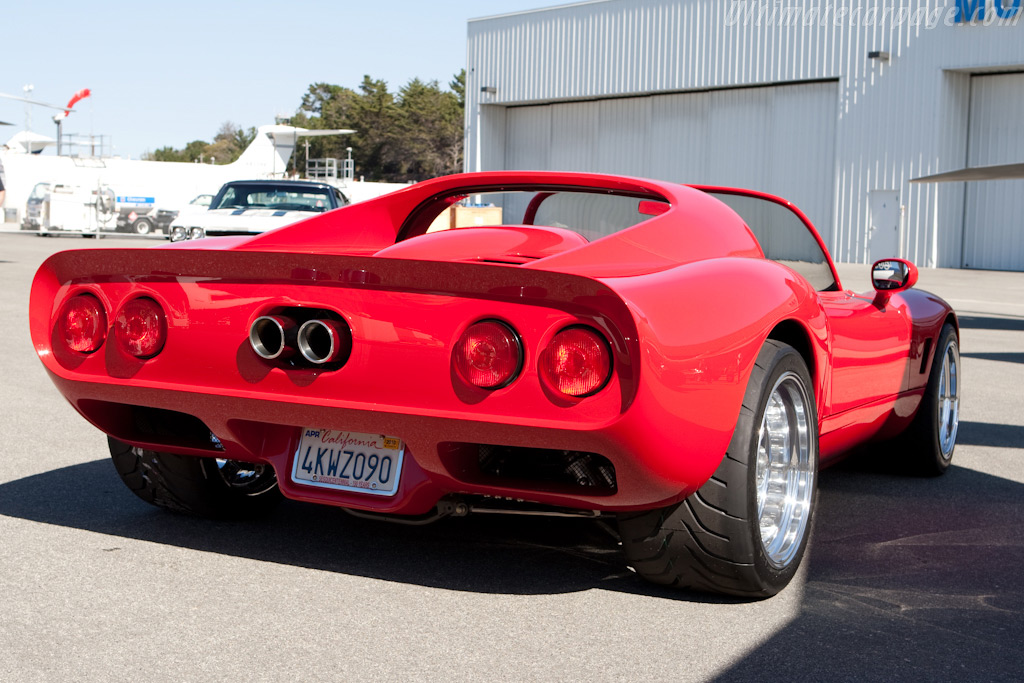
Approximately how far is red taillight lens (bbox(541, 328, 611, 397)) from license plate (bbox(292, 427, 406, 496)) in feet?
1.81

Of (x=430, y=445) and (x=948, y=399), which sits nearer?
(x=430, y=445)

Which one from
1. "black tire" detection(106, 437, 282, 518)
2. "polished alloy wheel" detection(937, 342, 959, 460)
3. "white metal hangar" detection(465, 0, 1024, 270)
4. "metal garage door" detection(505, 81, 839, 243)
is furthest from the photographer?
"metal garage door" detection(505, 81, 839, 243)

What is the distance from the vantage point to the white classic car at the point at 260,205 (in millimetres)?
14984

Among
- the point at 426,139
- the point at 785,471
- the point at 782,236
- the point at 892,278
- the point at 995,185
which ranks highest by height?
the point at 426,139

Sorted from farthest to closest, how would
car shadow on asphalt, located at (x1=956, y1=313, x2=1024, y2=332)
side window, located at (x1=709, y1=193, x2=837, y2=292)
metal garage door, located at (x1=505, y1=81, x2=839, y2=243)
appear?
metal garage door, located at (x1=505, y1=81, x2=839, y2=243) < car shadow on asphalt, located at (x1=956, y1=313, x2=1024, y2=332) < side window, located at (x1=709, y1=193, x2=837, y2=292)

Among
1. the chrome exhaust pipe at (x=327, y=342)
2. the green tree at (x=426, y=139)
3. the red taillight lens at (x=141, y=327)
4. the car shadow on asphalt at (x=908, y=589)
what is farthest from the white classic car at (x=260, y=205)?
the green tree at (x=426, y=139)

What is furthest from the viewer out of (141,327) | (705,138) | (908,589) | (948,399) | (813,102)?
(705,138)

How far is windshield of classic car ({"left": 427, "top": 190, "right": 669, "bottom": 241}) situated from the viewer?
3758 millimetres

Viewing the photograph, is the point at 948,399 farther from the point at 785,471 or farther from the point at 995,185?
the point at 995,185

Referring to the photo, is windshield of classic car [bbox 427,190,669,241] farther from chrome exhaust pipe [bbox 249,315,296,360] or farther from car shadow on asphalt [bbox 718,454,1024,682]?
car shadow on asphalt [bbox 718,454,1024,682]

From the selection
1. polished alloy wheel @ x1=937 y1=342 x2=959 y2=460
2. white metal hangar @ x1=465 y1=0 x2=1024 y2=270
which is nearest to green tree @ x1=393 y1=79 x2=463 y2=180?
white metal hangar @ x1=465 y1=0 x2=1024 y2=270

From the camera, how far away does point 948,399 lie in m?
5.20

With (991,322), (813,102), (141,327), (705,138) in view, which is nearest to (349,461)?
(141,327)

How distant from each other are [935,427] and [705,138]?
2935 centimetres
